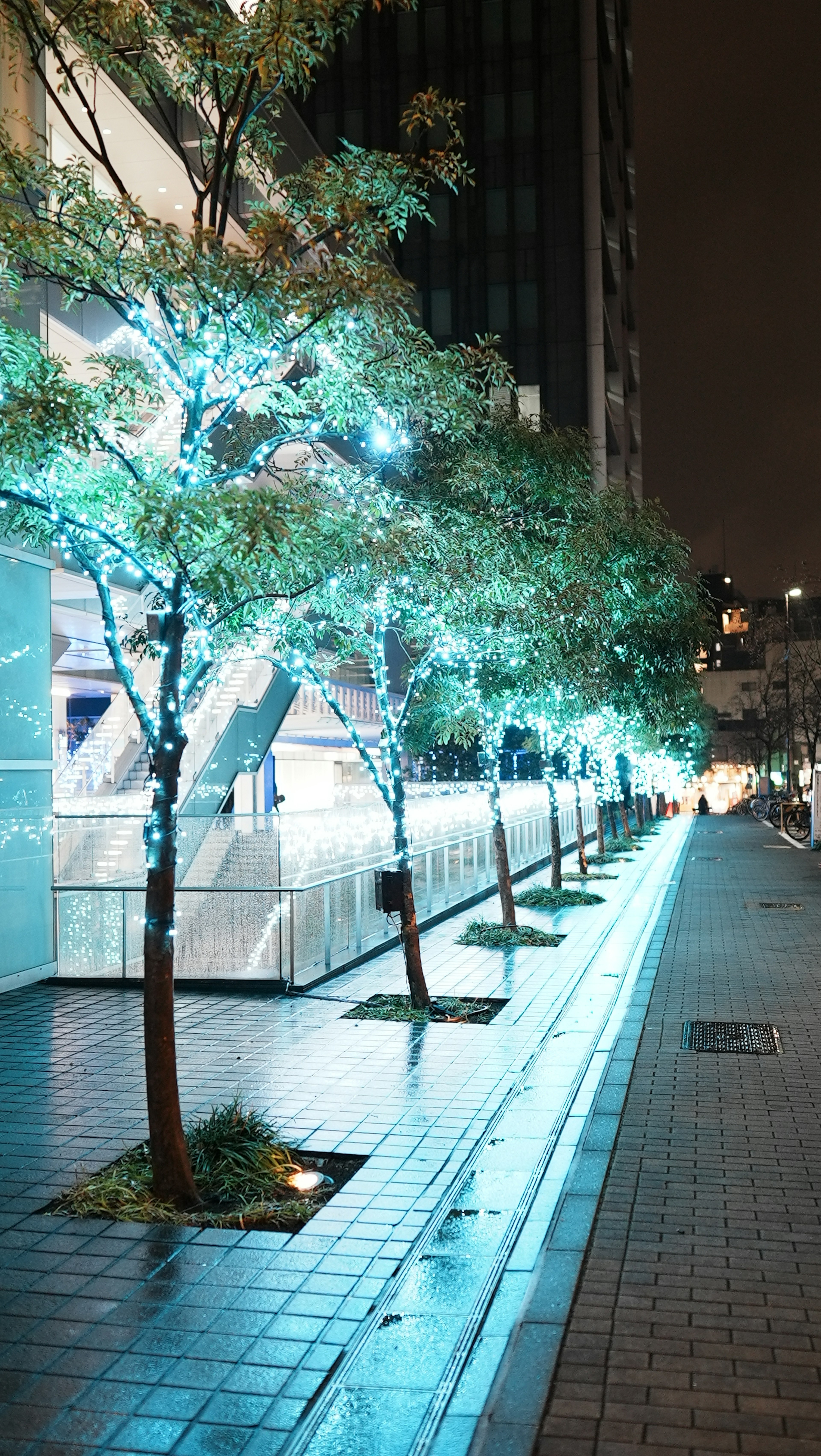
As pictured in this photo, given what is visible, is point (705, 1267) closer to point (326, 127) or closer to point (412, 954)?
point (412, 954)

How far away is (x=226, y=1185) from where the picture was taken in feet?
19.9

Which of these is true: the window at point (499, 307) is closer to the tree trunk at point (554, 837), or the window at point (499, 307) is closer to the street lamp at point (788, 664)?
the street lamp at point (788, 664)

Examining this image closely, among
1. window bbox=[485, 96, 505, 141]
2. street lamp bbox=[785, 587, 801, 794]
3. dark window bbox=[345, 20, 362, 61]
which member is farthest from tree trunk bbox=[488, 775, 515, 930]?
dark window bbox=[345, 20, 362, 61]

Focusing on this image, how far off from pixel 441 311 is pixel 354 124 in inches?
445

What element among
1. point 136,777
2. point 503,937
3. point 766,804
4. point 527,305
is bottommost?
point 503,937

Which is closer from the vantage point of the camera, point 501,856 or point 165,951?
point 165,951

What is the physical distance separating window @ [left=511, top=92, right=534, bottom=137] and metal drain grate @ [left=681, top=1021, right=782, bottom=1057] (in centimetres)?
5600

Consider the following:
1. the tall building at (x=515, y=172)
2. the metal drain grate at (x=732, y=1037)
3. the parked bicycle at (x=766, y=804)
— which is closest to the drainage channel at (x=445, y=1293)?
the metal drain grate at (x=732, y=1037)

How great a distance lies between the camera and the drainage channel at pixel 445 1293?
3865mm

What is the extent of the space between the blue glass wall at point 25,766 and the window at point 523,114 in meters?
52.7

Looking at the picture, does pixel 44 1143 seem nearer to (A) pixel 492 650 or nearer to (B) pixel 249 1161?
(B) pixel 249 1161

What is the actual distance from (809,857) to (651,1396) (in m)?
28.7

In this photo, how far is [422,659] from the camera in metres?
11.0

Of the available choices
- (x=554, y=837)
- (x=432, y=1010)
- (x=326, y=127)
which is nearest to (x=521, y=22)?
(x=326, y=127)
